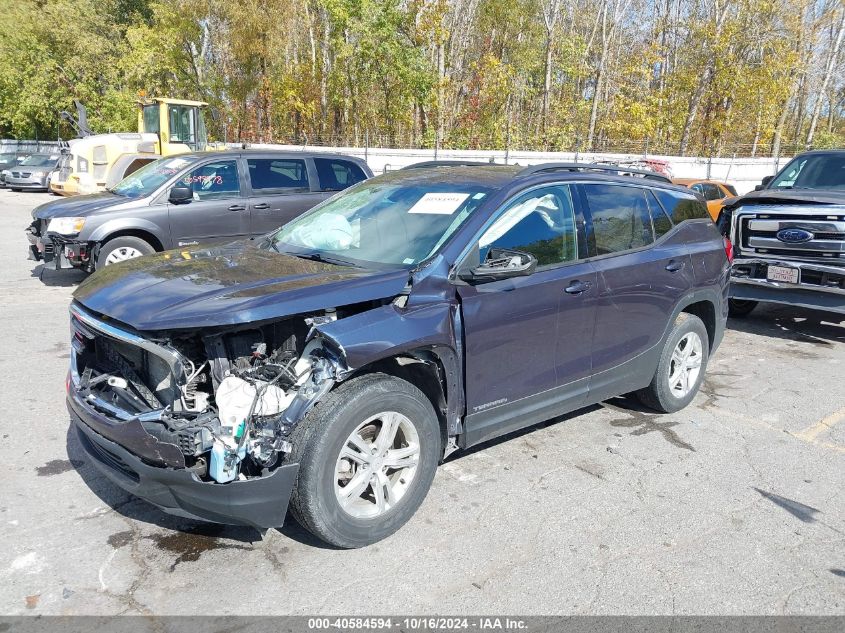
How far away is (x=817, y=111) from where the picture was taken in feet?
132

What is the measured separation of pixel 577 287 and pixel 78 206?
745 cm

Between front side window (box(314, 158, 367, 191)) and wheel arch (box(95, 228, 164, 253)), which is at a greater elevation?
front side window (box(314, 158, 367, 191))

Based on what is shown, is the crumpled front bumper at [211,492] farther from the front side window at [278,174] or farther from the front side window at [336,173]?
the front side window at [336,173]

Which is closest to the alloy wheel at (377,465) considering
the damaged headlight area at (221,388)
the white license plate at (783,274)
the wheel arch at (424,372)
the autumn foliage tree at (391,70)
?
the wheel arch at (424,372)

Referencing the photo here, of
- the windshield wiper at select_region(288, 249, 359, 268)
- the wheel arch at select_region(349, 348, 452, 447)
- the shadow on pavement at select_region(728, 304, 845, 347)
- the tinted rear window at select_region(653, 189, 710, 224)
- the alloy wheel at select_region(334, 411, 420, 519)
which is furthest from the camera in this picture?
the shadow on pavement at select_region(728, 304, 845, 347)

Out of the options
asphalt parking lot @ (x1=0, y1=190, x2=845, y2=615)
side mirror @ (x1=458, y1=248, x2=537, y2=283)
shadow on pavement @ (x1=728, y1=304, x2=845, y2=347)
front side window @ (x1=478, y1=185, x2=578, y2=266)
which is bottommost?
asphalt parking lot @ (x1=0, y1=190, x2=845, y2=615)

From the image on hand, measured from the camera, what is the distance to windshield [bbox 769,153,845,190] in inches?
337

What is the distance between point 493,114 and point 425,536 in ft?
115

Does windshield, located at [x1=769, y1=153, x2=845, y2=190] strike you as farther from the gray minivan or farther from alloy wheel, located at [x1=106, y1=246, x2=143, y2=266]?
alloy wheel, located at [x1=106, y1=246, x2=143, y2=266]

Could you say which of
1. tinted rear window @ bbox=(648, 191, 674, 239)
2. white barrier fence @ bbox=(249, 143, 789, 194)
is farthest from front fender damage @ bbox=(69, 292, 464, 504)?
white barrier fence @ bbox=(249, 143, 789, 194)

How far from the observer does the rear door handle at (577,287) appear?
4.16m

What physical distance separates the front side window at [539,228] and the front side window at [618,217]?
0.25m

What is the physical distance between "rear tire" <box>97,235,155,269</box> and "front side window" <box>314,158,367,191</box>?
8.89 feet

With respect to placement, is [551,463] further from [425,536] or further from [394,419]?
[394,419]
